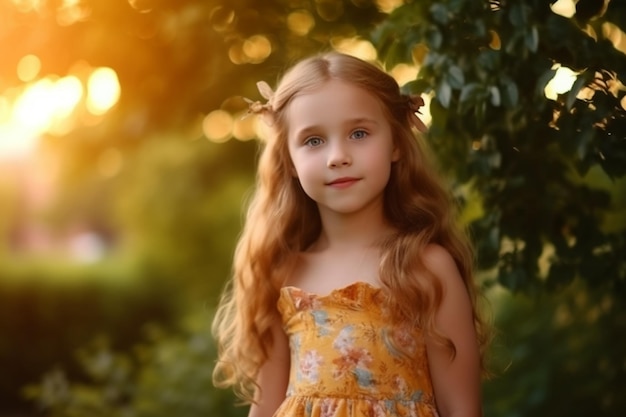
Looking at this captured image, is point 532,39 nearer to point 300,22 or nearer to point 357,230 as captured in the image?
point 357,230

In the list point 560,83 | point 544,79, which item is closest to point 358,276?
point 544,79

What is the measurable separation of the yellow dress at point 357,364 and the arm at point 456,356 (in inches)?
1.4

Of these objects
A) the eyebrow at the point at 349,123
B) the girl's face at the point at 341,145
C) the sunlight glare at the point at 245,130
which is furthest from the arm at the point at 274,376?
the sunlight glare at the point at 245,130

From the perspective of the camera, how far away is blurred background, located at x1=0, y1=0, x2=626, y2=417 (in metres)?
3.02

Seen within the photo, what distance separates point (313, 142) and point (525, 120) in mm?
847

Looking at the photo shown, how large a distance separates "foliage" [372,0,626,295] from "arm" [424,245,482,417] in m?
Answer: 0.50

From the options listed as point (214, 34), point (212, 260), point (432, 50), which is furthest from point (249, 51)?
point (212, 260)

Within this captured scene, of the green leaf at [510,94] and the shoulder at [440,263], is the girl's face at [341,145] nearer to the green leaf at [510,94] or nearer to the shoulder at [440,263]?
the shoulder at [440,263]

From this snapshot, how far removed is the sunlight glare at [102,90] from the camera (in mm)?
4762

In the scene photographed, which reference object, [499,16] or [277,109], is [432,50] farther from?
[277,109]

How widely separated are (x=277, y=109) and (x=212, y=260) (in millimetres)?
7927

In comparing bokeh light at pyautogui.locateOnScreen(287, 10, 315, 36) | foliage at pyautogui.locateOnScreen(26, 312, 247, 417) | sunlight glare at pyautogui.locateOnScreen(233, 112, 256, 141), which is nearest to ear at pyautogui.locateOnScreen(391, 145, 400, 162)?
bokeh light at pyautogui.locateOnScreen(287, 10, 315, 36)

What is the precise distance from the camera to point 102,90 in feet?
16.5

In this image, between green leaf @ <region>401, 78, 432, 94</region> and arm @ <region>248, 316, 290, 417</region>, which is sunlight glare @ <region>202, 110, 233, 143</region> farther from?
arm @ <region>248, 316, 290, 417</region>
